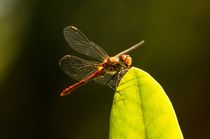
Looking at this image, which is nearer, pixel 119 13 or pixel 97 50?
pixel 97 50

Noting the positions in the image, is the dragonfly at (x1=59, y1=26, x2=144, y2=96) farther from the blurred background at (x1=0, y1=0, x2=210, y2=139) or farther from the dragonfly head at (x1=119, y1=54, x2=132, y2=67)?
the blurred background at (x1=0, y1=0, x2=210, y2=139)

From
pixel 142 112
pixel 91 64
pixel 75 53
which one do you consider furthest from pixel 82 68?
pixel 75 53

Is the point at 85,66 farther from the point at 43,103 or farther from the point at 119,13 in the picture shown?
the point at 43,103

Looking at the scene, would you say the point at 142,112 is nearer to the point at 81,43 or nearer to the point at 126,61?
the point at 126,61

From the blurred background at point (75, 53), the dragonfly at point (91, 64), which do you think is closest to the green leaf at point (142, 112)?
the dragonfly at point (91, 64)

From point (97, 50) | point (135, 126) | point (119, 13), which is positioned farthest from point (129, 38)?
point (135, 126)

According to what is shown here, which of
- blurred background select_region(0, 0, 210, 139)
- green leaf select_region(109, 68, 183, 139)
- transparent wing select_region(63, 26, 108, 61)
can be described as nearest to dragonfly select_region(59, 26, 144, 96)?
transparent wing select_region(63, 26, 108, 61)

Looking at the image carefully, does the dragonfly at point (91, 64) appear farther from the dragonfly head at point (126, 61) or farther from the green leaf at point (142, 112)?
the green leaf at point (142, 112)
